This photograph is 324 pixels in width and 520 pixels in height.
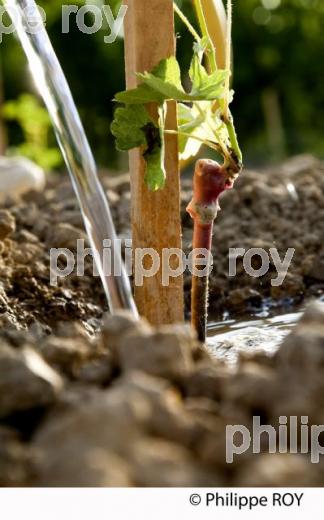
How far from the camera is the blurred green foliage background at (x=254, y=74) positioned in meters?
12.3

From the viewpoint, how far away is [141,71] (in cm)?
205

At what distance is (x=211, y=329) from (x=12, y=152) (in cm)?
645

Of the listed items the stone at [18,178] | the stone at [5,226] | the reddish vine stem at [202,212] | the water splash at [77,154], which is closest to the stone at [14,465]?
the water splash at [77,154]

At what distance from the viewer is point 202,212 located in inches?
78.7

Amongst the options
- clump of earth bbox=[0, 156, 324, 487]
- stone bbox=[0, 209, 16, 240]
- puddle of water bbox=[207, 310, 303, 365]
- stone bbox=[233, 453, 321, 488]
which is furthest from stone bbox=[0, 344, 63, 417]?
stone bbox=[0, 209, 16, 240]

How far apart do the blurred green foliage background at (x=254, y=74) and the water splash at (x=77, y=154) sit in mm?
10123

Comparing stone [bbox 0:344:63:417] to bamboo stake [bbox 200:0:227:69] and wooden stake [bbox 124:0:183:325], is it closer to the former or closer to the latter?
wooden stake [bbox 124:0:183:325]

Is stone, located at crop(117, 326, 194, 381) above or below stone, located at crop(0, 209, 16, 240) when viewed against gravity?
above

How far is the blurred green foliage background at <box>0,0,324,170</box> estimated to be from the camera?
1233 centimetres

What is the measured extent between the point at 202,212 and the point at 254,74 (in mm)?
10938

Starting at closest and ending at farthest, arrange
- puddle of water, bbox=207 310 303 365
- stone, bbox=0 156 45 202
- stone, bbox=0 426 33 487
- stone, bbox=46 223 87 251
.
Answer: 1. stone, bbox=0 426 33 487
2. puddle of water, bbox=207 310 303 365
3. stone, bbox=46 223 87 251
4. stone, bbox=0 156 45 202

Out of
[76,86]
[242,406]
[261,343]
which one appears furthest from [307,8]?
[242,406]

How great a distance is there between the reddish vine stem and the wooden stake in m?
0.07

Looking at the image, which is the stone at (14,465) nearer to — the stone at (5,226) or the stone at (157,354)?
the stone at (157,354)
